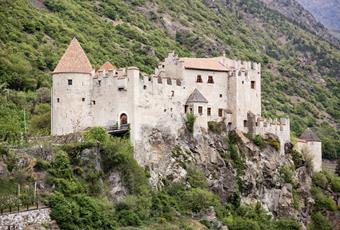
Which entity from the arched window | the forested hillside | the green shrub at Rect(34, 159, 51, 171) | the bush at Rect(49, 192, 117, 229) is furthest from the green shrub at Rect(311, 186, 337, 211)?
the green shrub at Rect(34, 159, 51, 171)

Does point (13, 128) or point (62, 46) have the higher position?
point (62, 46)

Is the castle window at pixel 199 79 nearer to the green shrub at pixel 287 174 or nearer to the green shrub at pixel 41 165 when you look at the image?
the green shrub at pixel 287 174

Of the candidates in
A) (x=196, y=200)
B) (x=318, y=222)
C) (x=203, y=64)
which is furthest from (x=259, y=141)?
(x=196, y=200)

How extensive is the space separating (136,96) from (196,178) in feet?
37.7

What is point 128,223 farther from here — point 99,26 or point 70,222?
point 99,26

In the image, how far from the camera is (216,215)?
10050cm

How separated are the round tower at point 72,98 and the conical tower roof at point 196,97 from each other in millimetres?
10674

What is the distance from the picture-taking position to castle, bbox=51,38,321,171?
317 feet

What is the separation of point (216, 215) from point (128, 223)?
42.8 feet

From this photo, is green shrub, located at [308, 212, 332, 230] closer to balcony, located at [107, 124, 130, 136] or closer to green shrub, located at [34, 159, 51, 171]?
balcony, located at [107, 124, 130, 136]

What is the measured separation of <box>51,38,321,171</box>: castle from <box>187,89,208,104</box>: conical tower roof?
0.10m

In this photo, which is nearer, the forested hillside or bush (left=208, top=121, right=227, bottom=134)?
bush (left=208, top=121, right=227, bottom=134)

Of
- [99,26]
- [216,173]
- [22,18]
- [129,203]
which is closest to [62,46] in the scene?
[22,18]

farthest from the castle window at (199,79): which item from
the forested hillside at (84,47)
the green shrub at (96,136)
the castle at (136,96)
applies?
the forested hillside at (84,47)
